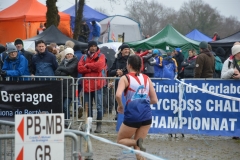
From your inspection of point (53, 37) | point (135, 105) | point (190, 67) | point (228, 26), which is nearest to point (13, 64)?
point (135, 105)

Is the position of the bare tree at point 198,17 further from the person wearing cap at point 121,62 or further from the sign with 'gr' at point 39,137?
the sign with 'gr' at point 39,137

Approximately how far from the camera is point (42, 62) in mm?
13031

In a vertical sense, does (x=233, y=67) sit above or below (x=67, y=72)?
above

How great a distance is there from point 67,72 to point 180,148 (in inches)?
130

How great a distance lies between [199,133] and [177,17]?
86468 mm

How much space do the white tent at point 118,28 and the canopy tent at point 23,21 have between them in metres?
3.38

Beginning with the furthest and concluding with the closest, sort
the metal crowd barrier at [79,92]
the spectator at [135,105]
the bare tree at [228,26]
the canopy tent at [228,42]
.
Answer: the bare tree at [228,26]
the canopy tent at [228,42]
the metal crowd barrier at [79,92]
the spectator at [135,105]

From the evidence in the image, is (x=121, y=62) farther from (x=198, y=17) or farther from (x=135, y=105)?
(x=198, y=17)

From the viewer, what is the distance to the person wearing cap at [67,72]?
1248cm

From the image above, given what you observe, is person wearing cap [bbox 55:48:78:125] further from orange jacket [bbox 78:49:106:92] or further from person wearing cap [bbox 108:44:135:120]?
person wearing cap [bbox 108:44:135:120]

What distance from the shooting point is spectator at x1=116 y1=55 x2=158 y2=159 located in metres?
8.45

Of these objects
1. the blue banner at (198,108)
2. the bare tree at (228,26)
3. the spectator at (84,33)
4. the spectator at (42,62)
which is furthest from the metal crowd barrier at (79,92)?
the bare tree at (228,26)

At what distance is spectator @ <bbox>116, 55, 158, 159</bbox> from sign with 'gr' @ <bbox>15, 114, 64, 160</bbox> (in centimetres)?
270

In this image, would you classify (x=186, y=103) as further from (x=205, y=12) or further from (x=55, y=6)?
(x=205, y=12)
